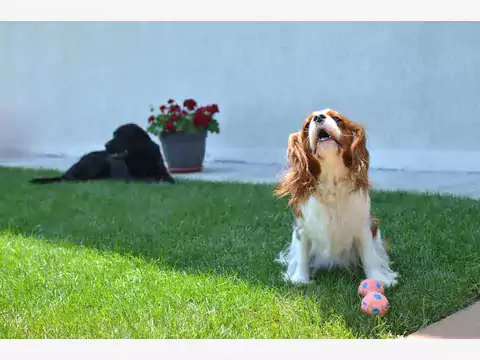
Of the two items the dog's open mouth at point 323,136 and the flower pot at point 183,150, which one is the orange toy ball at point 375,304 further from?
the flower pot at point 183,150

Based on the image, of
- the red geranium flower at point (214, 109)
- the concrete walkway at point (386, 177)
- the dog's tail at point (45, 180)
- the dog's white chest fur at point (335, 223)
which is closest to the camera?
the dog's white chest fur at point (335, 223)

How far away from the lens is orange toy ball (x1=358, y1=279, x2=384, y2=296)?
9.20ft

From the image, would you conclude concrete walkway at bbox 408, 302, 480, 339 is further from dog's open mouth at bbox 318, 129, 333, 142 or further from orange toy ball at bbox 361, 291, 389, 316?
dog's open mouth at bbox 318, 129, 333, 142

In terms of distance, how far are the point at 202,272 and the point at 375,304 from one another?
1.06m

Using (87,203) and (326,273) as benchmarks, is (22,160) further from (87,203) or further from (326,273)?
(326,273)

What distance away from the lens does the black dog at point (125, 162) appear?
713cm

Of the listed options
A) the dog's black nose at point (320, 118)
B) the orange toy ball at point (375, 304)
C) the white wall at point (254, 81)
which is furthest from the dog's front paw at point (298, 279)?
the white wall at point (254, 81)

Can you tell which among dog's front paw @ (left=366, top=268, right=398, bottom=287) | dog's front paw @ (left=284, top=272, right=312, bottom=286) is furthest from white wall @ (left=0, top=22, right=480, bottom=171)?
dog's front paw @ (left=284, top=272, right=312, bottom=286)

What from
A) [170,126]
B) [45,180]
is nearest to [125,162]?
[45,180]

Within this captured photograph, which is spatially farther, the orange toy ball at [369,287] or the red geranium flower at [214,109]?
the red geranium flower at [214,109]

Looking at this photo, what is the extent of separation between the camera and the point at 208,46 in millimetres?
9211

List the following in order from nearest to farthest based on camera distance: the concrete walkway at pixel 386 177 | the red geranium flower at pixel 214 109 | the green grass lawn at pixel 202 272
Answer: the green grass lawn at pixel 202 272 → the concrete walkway at pixel 386 177 → the red geranium flower at pixel 214 109

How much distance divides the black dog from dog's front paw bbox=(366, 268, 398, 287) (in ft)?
13.7

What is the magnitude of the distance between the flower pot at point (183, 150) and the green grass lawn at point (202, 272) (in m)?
2.69
